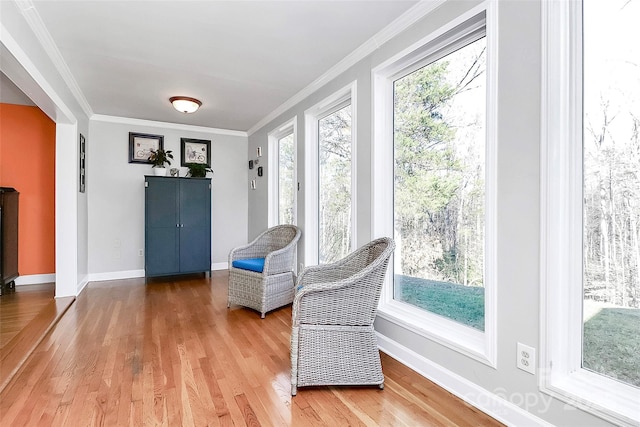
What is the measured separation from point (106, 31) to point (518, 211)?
2.98 metres

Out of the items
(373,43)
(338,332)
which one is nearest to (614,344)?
(338,332)

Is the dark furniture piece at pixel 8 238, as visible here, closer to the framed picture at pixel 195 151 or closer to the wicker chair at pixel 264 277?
the framed picture at pixel 195 151

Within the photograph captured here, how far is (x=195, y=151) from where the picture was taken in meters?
5.30

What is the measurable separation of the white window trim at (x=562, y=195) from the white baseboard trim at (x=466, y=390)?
20 centimetres

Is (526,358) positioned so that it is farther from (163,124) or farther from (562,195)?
(163,124)

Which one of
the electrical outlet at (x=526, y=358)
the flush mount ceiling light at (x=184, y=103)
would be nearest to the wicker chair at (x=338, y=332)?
the electrical outlet at (x=526, y=358)

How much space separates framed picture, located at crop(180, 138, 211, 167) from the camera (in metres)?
5.20

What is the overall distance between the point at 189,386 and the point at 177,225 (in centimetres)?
318

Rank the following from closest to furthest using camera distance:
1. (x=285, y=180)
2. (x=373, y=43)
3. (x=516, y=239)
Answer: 1. (x=516, y=239)
2. (x=373, y=43)
3. (x=285, y=180)

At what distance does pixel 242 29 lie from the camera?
2.39 meters

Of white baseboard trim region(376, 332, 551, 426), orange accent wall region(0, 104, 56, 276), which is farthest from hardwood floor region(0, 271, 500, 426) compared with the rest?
orange accent wall region(0, 104, 56, 276)

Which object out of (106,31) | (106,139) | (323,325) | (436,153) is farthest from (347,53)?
(106,139)

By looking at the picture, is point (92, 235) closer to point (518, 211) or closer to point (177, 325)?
point (177, 325)

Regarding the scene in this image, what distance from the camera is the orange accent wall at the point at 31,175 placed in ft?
14.0
